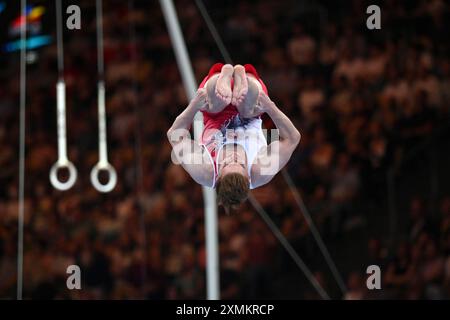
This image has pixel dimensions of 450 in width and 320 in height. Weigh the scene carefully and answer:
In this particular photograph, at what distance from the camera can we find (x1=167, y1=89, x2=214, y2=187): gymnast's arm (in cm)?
630

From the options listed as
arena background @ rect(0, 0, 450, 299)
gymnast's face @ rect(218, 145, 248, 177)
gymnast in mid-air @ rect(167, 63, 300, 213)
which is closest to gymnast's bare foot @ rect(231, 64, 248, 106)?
gymnast in mid-air @ rect(167, 63, 300, 213)

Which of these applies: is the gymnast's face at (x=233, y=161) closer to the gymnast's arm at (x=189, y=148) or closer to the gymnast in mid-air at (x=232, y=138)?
the gymnast in mid-air at (x=232, y=138)

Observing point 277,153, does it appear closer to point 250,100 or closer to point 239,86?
point 250,100

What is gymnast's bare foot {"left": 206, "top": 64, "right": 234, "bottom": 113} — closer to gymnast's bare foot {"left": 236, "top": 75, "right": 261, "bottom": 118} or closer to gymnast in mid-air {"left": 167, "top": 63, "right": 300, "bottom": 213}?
Answer: gymnast in mid-air {"left": 167, "top": 63, "right": 300, "bottom": 213}

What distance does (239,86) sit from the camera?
20.5 ft

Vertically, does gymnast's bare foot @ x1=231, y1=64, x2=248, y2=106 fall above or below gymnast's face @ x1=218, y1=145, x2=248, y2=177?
above

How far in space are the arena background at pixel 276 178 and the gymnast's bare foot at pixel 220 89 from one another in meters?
3.22

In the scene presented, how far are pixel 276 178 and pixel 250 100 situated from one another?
3.51 meters

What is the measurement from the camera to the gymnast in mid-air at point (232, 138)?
6.18 meters

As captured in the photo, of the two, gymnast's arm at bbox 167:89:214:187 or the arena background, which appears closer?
gymnast's arm at bbox 167:89:214:187

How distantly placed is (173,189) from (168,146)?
0.49 metres

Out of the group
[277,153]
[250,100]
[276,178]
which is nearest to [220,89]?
[250,100]

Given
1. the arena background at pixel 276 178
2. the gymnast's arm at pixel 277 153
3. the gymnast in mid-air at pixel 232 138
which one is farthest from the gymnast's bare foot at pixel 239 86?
the arena background at pixel 276 178

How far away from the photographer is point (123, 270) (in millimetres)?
9984
